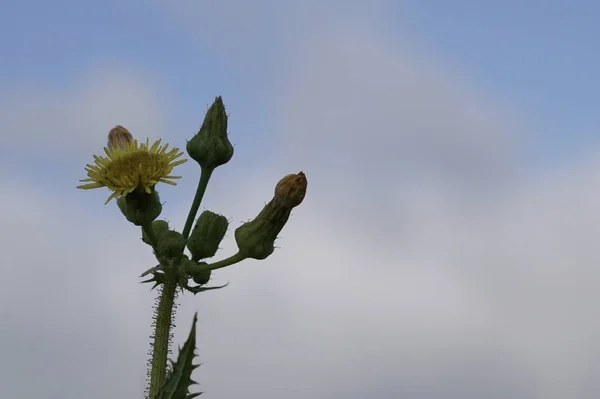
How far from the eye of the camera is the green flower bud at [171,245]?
15.1 feet

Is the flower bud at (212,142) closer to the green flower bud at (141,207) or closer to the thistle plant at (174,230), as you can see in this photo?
the thistle plant at (174,230)

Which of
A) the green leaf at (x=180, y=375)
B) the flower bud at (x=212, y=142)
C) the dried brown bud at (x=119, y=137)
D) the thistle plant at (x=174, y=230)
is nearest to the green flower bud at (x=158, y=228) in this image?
the thistle plant at (x=174, y=230)

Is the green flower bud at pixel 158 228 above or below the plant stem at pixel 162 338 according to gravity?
above

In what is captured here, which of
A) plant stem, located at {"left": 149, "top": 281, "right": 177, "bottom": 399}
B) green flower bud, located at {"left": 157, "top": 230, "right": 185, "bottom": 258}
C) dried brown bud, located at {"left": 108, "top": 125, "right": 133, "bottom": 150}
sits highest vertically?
dried brown bud, located at {"left": 108, "top": 125, "right": 133, "bottom": 150}

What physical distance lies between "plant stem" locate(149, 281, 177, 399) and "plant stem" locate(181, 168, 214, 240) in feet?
1.49

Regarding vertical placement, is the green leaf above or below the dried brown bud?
below

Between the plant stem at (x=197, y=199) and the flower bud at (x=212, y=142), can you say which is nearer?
the plant stem at (x=197, y=199)

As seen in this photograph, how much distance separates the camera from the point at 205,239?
189 inches

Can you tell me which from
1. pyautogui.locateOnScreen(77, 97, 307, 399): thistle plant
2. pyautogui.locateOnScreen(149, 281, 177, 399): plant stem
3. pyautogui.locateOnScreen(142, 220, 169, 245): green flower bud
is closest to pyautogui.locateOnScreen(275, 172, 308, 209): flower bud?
pyautogui.locateOnScreen(77, 97, 307, 399): thistle plant

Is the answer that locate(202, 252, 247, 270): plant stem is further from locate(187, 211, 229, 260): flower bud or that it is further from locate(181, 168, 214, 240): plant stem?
locate(181, 168, 214, 240): plant stem

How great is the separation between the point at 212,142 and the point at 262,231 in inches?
37.7

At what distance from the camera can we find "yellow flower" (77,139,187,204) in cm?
488

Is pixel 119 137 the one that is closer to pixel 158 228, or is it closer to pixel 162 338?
pixel 158 228

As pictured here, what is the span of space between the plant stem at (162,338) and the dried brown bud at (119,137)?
199cm
